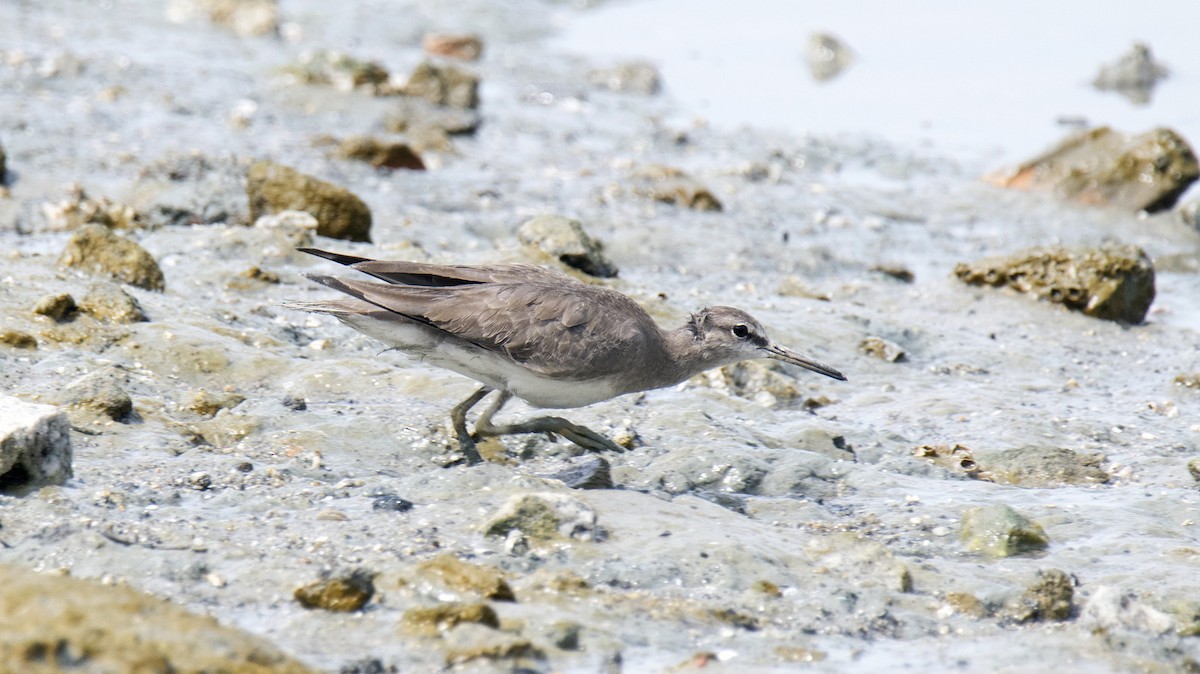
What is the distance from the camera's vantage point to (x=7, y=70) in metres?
13.6

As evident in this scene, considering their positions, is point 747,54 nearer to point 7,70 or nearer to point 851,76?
point 851,76

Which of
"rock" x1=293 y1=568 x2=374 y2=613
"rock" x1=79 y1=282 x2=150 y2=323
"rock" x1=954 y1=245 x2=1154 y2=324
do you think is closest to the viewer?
"rock" x1=293 y1=568 x2=374 y2=613

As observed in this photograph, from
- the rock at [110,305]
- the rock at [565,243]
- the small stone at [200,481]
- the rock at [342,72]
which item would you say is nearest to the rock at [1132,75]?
the rock at [342,72]

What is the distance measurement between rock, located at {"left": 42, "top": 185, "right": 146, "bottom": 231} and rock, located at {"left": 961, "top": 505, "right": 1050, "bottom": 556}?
6.18 metres

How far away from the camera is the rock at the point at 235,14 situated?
16609 millimetres

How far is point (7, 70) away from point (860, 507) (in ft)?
34.8

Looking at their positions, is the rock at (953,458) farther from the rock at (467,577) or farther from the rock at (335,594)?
the rock at (335,594)

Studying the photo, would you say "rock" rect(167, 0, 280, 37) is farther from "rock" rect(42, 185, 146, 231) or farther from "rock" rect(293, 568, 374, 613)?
"rock" rect(293, 568, 374, 613)

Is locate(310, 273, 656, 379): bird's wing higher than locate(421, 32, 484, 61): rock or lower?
lower

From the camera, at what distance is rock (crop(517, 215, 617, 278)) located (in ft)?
29.7

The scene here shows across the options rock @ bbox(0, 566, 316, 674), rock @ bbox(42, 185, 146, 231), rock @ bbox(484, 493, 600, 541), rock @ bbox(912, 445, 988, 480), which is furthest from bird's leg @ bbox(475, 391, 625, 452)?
rock @ bbox(42, 185, 146, 231)

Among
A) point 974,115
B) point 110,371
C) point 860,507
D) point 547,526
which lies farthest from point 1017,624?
point 974,115

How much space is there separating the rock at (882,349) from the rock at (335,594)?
4.60 m

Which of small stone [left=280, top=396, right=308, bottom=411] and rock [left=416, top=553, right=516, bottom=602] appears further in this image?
small stone [left=280, top=396, right=308, bottom=411]
